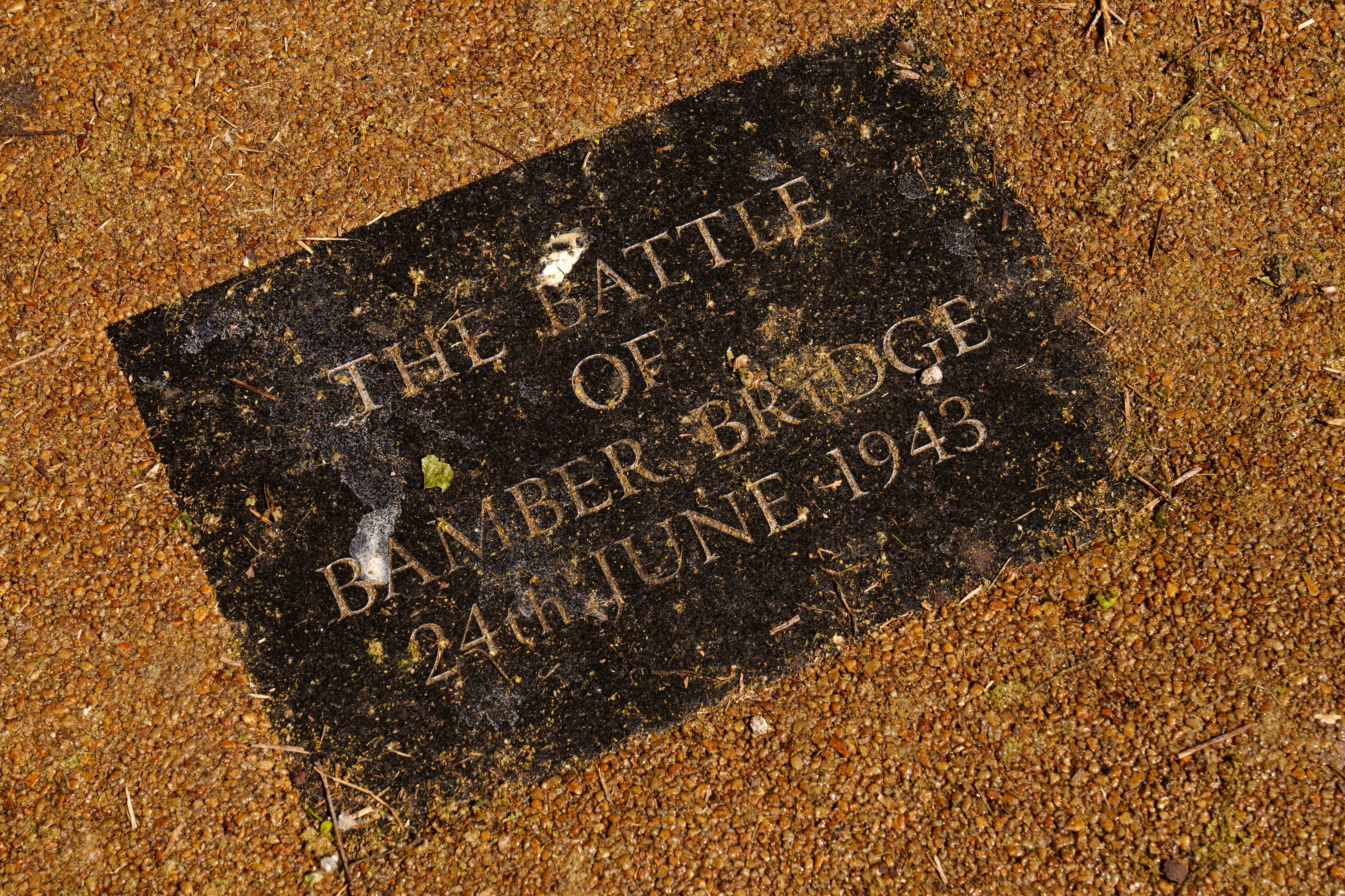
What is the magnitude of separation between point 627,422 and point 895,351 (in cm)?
96

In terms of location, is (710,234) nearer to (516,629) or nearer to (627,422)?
(627,422)

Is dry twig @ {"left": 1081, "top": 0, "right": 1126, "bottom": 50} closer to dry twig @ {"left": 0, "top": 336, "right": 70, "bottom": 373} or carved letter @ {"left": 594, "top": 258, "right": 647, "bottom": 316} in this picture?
carved letter @ {"left": 594, "top": 258, "right": 647, "bottom": 316}

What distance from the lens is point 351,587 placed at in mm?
2555

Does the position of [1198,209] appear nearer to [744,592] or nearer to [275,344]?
[744,592]

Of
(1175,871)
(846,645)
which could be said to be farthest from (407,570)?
(1175,871)

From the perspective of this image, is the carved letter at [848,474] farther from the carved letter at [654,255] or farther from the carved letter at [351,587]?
the carved letter at [351,587]

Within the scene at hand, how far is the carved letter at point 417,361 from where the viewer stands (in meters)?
2.62

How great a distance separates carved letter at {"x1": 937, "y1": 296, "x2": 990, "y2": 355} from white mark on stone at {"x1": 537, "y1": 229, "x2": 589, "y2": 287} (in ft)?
4.21

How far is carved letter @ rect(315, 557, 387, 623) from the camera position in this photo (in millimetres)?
2543

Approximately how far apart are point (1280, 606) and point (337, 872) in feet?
10.6

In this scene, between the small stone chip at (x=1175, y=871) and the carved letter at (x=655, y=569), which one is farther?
the carved letter at (x=655, y=569)

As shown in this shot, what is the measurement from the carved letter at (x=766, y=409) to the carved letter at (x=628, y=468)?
14.7 inches

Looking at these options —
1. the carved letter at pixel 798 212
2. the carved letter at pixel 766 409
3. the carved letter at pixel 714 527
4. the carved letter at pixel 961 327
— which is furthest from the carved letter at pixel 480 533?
the carved letter at pixel 961 327

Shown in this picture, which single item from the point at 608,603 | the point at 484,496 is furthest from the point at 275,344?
the point at 608,603
